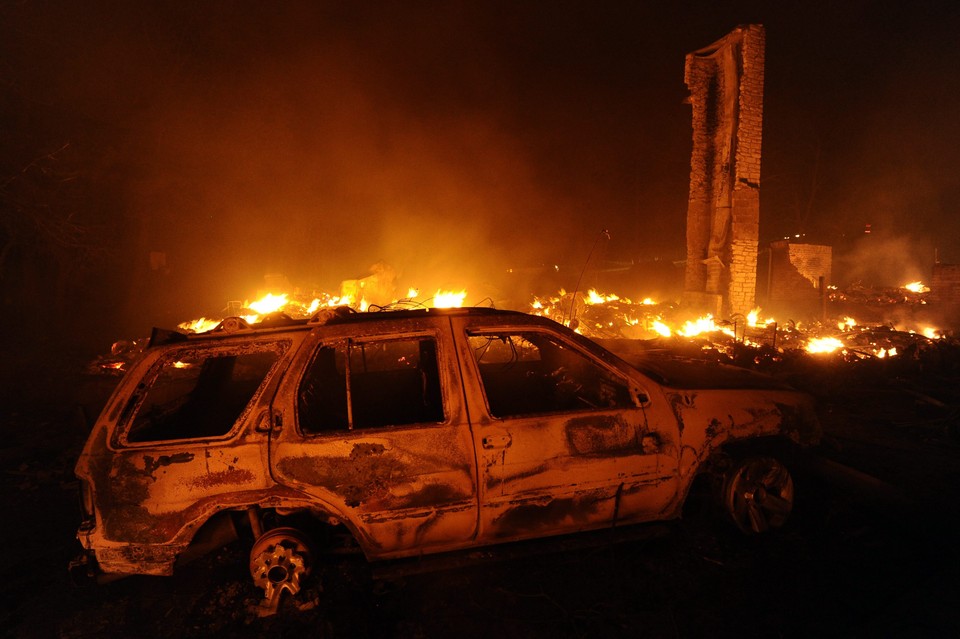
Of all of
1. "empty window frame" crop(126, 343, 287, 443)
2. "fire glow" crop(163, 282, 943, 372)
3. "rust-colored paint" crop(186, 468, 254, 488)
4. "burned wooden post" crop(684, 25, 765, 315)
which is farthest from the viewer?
"burned wooden post" crop(684, 25, 765, 315)

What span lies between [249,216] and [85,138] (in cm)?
691

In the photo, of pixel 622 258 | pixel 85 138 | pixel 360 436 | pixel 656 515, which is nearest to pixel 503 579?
pixel 656 515

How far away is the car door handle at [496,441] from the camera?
287 centimetres

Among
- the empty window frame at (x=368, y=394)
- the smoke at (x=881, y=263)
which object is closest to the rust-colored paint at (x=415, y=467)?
the empty window frame at (x=368, y=394)

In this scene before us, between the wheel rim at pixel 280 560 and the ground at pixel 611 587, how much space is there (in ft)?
0.71

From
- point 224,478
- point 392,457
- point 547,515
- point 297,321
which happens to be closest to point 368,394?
→ point 297,321

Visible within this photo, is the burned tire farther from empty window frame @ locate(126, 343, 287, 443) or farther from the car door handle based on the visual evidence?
empty window frame @ locate(126, 343, 287, 443)

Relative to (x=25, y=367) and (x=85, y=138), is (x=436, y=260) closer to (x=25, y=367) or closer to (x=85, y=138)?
(x=85, y=138)

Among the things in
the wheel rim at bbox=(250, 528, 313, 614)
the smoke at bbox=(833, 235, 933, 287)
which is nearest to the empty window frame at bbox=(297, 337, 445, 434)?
the wheel rim at bbox=(250, 528, 313, 614)

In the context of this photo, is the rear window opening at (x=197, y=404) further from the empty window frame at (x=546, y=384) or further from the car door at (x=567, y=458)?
the empty window frame at (x=546, y=384)

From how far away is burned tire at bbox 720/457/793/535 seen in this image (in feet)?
11.4

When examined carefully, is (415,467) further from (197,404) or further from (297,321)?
(197,404)

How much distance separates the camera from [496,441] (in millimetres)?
2877

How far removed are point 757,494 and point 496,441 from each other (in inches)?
86.1
